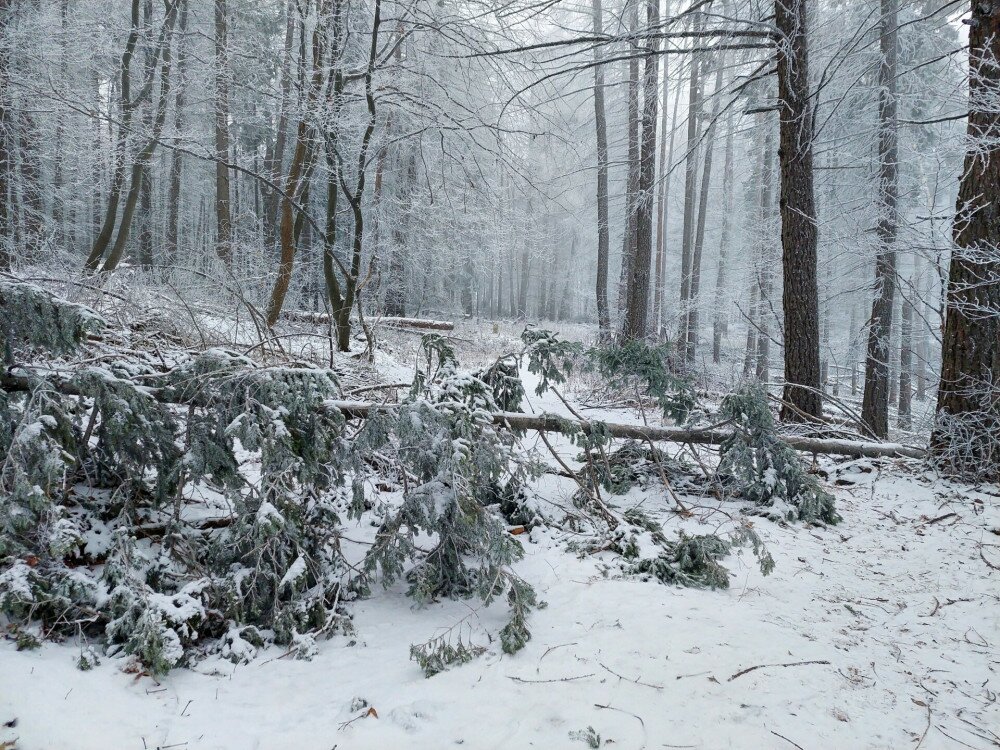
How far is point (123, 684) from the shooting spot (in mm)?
2234

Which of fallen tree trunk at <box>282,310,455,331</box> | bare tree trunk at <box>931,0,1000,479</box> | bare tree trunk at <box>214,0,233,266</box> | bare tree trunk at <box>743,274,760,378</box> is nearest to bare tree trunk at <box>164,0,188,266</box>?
bare tree trunk at <box>214,0,233,266</box>

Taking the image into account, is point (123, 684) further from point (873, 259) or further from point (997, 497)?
point (873, 259)

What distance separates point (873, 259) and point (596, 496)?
7.40 meters

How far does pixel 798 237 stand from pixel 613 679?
5.25m

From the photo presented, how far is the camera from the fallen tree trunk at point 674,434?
3.86 m

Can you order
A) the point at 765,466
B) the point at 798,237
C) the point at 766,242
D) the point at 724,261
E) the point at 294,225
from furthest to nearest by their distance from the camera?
1. the point at 724,261
2. the point at 766,242
3. the point at 294,225
4. the point at 798,237
5. the point at 765,466

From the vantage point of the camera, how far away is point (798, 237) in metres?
5.91

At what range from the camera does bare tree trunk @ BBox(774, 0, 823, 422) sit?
19.0ft

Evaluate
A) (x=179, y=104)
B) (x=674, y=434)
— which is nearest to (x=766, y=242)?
(x=674, y=434)

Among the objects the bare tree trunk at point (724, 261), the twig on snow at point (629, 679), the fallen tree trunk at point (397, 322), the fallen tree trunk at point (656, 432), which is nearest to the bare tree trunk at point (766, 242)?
the bare tree trunk at point (724, 261)

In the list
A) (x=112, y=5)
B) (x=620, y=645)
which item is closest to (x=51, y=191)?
(x=112, y=5)

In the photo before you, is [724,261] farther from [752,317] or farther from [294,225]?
[294,225]

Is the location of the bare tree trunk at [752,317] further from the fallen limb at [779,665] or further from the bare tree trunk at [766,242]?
the fallen limb at [779,665]

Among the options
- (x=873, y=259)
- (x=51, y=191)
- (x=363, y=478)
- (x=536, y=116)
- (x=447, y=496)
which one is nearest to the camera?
(x=447, y=496)
